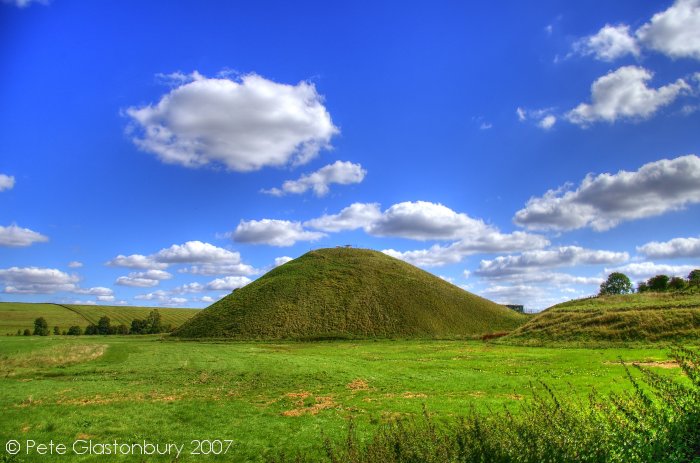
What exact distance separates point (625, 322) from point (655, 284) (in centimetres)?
7732

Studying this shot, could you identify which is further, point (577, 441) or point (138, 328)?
point (138, 328)

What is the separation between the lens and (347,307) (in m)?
116

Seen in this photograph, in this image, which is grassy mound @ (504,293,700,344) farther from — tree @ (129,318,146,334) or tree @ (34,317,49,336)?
tree @ (34,317,49,336)

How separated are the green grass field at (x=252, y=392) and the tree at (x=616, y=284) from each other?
126 m

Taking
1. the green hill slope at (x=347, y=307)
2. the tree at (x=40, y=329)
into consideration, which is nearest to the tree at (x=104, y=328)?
the tree at (x=40, y=329)

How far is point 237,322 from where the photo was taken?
107 metres

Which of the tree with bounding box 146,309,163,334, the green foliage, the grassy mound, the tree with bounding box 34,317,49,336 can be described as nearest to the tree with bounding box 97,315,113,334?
the tree with bounding box 146,309,163,334

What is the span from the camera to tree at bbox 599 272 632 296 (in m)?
156

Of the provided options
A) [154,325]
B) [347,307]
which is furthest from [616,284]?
[154,325]

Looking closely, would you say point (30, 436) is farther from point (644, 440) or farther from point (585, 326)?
point (585, 326)

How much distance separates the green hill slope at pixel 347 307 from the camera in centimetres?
10456

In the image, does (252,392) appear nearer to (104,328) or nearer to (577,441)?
(577,441)

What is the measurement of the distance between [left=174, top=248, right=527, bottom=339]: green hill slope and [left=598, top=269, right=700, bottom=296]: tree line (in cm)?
3654

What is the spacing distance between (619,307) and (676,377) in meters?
48.3
